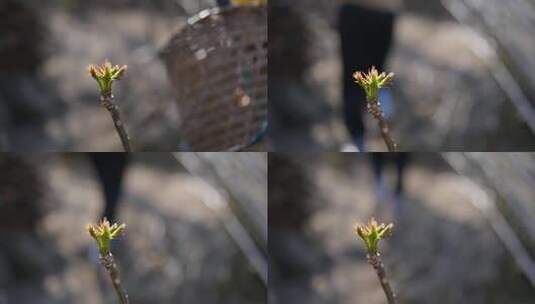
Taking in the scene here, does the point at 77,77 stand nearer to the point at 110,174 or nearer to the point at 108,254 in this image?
the point at 110,174

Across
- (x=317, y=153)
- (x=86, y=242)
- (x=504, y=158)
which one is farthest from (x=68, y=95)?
(x=504, y=158)

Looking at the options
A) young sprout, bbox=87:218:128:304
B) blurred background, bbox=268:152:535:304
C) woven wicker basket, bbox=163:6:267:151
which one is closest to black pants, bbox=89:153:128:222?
blurred background, bbox=268:152:535:304

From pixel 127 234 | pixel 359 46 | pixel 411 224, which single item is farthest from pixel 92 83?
pixel 411 224

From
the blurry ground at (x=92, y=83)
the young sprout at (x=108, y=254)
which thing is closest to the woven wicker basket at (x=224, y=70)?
the young sprout at (x=108, y=254)

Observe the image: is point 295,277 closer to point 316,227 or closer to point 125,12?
point 316,227

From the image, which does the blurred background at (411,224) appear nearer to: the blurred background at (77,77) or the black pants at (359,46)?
the black pants at (359,46)
